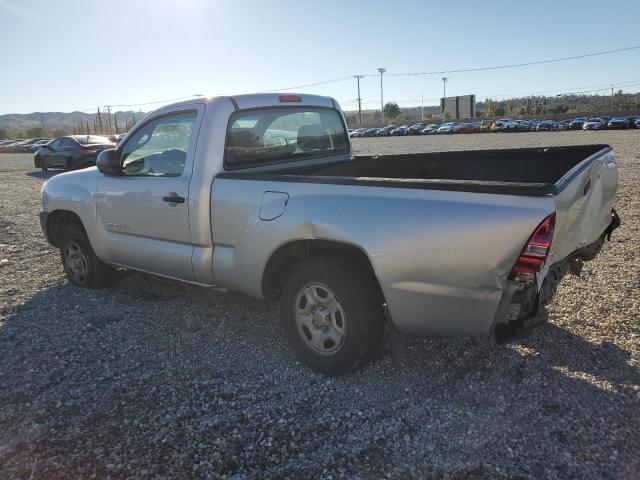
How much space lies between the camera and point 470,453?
9.29ft

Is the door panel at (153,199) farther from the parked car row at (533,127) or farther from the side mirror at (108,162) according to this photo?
the parked car row at (533,127)

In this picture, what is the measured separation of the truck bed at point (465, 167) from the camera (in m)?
4.18

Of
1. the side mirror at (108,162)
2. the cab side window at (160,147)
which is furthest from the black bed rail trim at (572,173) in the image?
the side mirror at (108,162)

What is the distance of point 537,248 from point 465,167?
233 centimetres

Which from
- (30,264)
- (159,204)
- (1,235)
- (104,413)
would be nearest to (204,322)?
(159,204)

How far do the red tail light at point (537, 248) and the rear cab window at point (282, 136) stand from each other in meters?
2.43

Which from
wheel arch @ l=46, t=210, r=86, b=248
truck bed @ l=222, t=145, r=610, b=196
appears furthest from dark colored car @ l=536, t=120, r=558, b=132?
wheel arch @ l=46, t=210, r=86, b=248

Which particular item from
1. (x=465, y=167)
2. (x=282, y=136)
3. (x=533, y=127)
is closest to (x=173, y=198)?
(x=282, y=136)

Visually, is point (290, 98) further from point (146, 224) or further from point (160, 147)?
point (146, 224)

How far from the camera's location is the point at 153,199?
179 inches

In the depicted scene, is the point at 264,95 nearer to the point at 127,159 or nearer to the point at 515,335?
the point at 127,159

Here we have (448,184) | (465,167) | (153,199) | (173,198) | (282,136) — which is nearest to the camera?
(448,184)

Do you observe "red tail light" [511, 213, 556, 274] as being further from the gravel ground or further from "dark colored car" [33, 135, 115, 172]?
"dark colored car" [33, 135, 115, 172]

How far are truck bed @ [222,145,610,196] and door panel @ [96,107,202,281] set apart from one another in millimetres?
627
